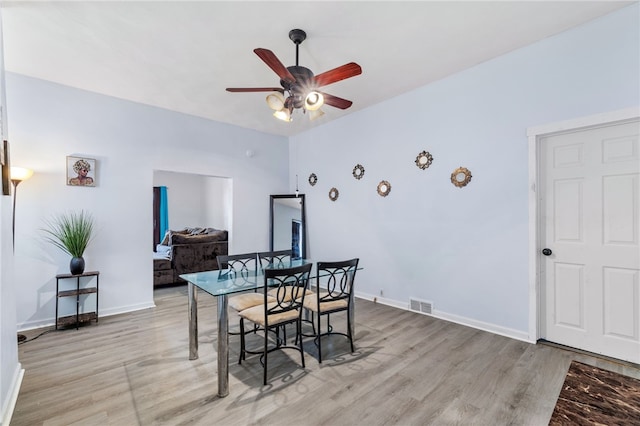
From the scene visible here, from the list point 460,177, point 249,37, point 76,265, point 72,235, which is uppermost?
point 249,37

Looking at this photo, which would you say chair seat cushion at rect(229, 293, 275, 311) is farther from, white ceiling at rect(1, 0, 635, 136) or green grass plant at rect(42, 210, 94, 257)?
white ceiling at rect(1, 0, 635, 136)

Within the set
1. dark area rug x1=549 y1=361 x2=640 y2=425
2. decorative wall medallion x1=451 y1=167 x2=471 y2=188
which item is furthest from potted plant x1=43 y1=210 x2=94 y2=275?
dark area rug x1=549 y1=361 x2=640 y2=425

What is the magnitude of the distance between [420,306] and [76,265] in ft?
14.1

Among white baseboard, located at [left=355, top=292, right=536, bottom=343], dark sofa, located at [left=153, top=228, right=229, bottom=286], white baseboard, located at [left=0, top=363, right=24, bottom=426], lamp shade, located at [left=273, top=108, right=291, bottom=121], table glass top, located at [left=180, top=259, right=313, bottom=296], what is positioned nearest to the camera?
white baseboard, located at [left=0, top=363, right=24, bottom=426]

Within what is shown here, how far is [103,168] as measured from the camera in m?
3.91

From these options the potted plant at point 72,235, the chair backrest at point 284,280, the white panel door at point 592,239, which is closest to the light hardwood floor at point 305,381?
the white panel door at point 592,239

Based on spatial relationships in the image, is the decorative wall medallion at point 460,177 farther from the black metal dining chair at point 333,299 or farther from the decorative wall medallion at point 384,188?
the black metal dining chair at point 333,299

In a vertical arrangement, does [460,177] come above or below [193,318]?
Answer: above

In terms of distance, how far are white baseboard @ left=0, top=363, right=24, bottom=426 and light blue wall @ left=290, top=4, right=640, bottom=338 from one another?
3.80 meters

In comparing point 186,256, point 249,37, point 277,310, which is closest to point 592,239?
point 277,310

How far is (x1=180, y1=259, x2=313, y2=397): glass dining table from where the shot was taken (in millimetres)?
2119

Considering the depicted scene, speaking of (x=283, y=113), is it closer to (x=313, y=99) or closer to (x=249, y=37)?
(x=313, y=99)

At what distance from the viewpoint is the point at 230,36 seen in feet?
8.73

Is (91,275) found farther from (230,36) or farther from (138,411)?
(230,36)
